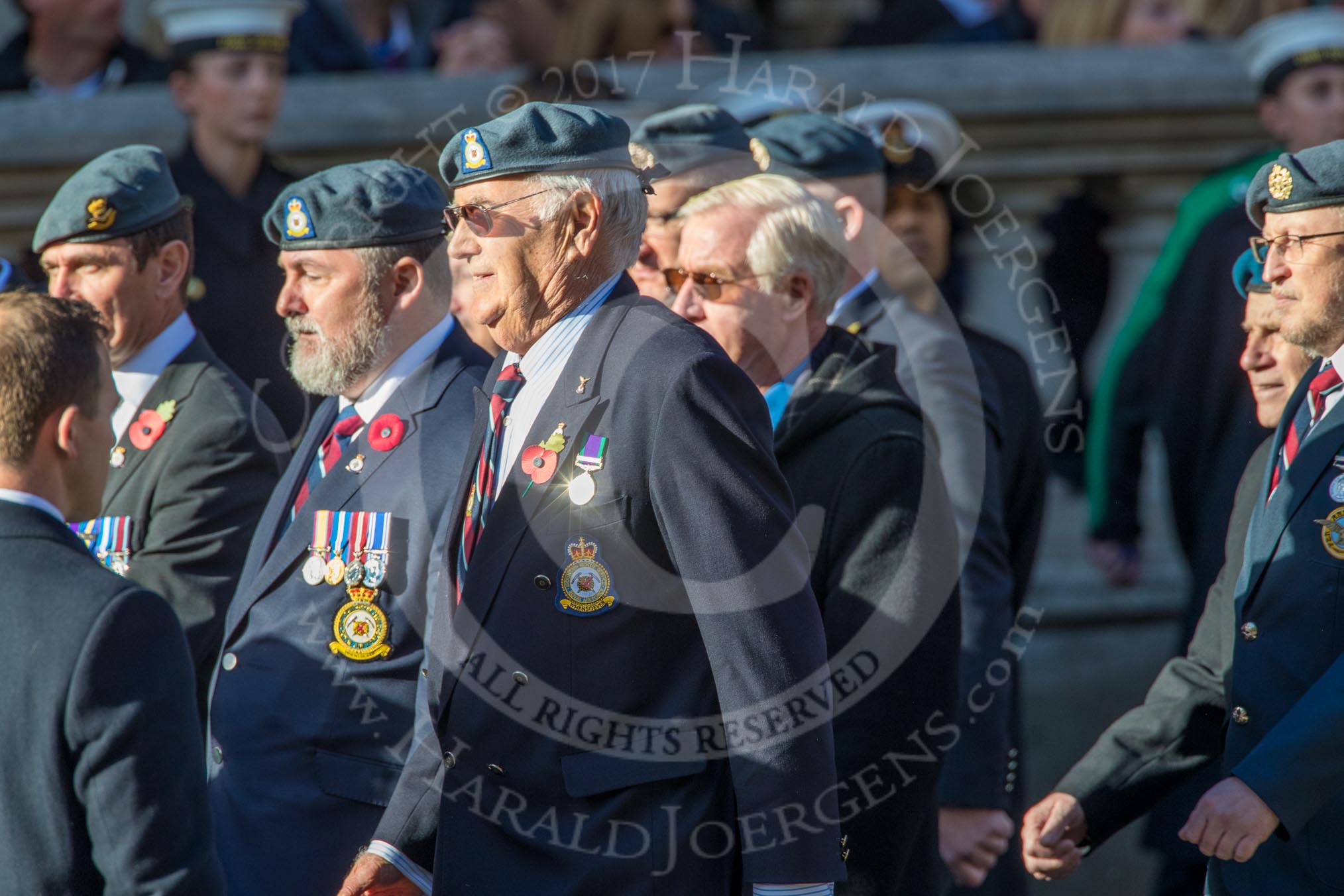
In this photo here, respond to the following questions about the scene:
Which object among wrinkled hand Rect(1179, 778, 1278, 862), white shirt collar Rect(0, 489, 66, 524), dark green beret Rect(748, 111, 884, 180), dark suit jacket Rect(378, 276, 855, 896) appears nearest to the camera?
white shirt collar Rect(0, 489, 66, 524)

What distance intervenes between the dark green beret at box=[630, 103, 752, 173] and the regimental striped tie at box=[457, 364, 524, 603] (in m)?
1.30

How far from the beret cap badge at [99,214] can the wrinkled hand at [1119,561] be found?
3115 millimetres

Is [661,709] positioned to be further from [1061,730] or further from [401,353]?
[1061,730]

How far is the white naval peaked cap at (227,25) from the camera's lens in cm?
551

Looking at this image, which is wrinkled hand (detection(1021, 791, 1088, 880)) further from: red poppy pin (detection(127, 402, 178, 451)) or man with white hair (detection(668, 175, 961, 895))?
red poppy pin (detection(127, 402, 178, 451))

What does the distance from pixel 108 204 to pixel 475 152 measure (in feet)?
4.26

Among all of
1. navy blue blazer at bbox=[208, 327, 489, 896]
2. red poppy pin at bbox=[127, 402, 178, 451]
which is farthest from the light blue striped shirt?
red poppy pin at bbox=[127, 402, 178, 451]

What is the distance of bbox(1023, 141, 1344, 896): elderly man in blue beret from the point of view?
9.52 ft

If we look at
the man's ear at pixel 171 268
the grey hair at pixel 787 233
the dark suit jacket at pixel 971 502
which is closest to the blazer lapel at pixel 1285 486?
the dark suit jacket at pixel 971 502

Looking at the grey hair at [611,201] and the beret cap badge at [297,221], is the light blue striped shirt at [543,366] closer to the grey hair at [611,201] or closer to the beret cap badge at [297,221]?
the grey hair at [611,201]

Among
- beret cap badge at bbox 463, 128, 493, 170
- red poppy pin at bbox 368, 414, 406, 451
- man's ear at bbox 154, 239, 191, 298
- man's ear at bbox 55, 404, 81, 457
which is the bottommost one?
man's ear at bbox 154, 239, 191, 298

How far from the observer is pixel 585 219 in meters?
3.02

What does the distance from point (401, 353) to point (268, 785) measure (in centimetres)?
89

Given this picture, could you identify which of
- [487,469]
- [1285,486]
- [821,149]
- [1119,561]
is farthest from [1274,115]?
[487,469]
